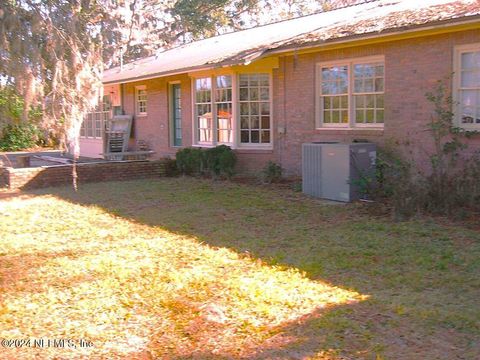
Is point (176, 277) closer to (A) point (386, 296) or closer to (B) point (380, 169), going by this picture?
(A) point (386, 296)

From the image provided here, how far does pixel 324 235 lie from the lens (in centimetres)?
867

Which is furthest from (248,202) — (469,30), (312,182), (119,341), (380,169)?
(119,341)

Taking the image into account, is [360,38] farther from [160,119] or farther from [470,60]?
[160,119]

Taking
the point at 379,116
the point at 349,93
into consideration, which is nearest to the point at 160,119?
the point at 349,93

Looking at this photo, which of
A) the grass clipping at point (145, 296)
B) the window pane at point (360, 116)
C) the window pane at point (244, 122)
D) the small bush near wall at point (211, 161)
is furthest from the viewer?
Answer: the window pane at point (244, 122)

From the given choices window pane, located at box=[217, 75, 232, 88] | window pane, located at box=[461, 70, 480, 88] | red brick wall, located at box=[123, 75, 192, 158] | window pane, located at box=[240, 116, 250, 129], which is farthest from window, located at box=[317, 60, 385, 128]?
red brick wall, located at box=[123, 75, 192, 158]

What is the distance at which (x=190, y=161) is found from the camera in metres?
16.3

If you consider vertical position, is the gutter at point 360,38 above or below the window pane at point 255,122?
above

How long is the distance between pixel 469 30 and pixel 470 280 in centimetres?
569

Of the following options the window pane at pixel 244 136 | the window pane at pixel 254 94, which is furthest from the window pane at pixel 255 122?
the window pane at pixel 254 94

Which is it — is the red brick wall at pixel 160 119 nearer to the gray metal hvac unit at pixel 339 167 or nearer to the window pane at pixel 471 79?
the gray metal hvac unit at pixel 339 167

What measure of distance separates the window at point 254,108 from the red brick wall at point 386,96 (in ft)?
1.23

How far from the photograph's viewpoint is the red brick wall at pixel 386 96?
11.1m

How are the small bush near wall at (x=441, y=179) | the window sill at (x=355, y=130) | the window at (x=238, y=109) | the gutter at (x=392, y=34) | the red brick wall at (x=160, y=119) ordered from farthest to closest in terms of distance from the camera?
the red brick wall at (x=160, y=119) < the window at (x=238, y=109) < the window sill at (x=355, y=130) < the gutter at (x=392, y=34) < the small bush near wall at (x=441, y=179)
